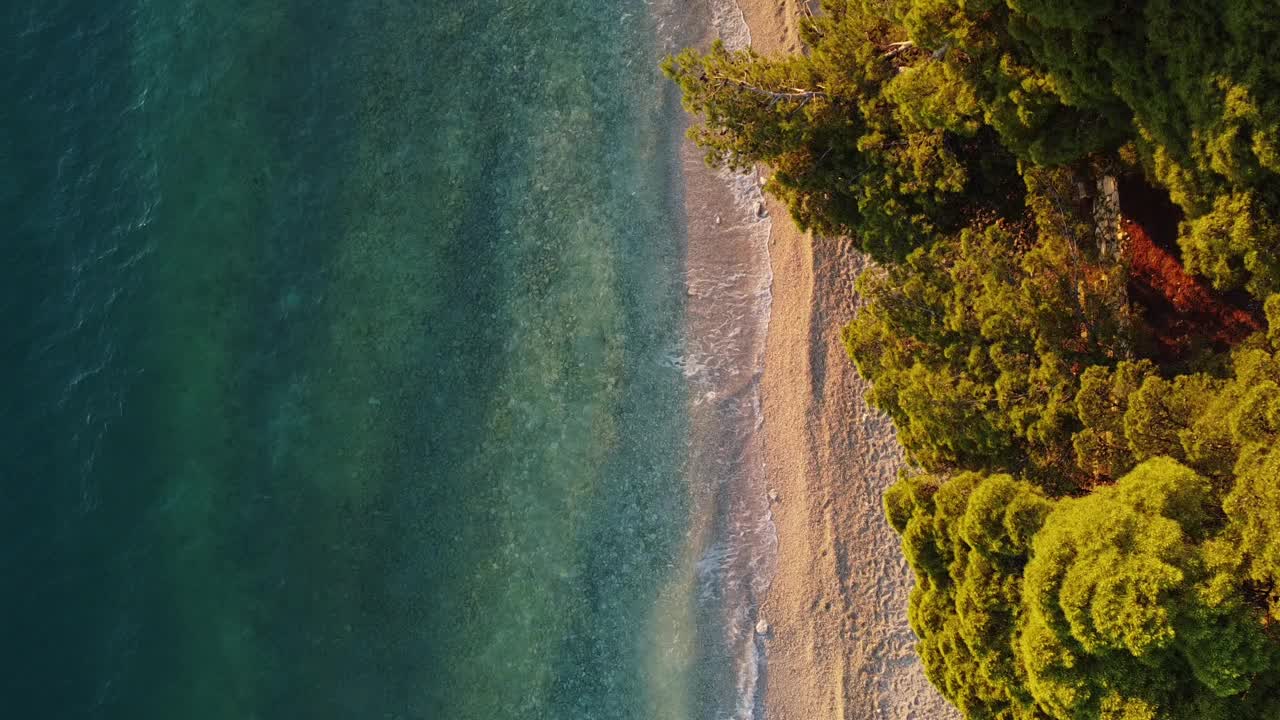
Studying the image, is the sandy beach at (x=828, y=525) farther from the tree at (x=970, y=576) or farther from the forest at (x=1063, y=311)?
the tree at (x=970, y=576)

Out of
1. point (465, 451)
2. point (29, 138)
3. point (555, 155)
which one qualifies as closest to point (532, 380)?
point (465, 451)

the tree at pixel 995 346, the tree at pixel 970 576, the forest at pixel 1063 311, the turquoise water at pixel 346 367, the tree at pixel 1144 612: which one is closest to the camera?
the tree at pixel 1144 612

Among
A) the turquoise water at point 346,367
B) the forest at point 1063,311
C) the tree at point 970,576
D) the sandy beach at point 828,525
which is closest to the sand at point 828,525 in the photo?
the sandy beach at point 828,525

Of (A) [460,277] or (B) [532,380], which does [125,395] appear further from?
(B) [532,380]

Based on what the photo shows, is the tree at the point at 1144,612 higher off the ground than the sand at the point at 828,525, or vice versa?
the tree at the point at 1144,612

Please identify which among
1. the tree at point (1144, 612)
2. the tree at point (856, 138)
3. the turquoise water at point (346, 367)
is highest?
the tree at point (856, 138)

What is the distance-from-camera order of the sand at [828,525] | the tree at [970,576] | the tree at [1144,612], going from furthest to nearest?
the sand at [828,525], the tree at [970,576], the tree at [1144,612]

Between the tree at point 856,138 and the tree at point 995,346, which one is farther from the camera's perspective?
the tree at point 856,138
